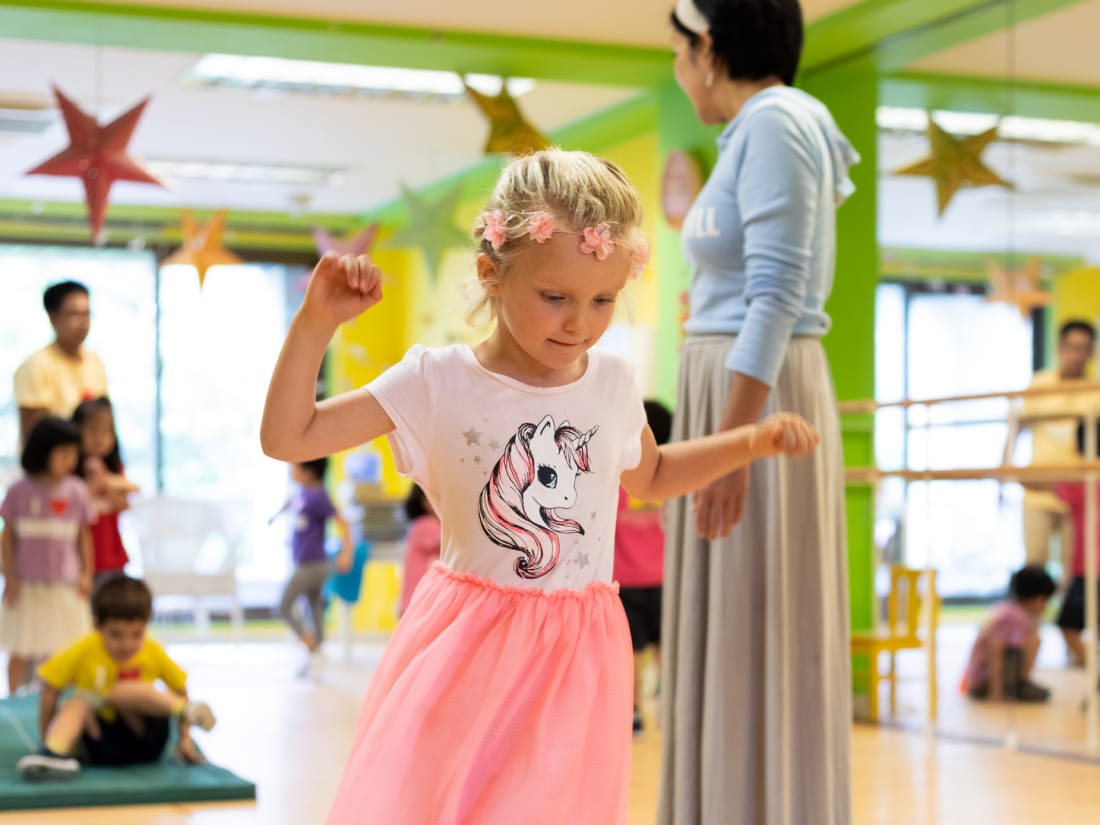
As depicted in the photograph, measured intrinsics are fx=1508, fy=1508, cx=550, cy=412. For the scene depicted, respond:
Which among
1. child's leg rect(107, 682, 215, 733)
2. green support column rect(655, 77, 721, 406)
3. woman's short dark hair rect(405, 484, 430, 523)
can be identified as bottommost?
child's leg rect(107, 682, 215, 733)

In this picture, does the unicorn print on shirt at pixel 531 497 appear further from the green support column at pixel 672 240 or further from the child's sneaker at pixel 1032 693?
the green support column at pixel 672 240

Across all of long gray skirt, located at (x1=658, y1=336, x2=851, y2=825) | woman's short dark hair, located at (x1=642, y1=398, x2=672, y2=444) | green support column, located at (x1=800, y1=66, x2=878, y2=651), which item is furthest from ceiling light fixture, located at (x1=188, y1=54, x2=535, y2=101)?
long gray skirt, located at (x1=658, y1=336, x2=851, y2=825)

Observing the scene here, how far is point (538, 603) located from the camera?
175cm

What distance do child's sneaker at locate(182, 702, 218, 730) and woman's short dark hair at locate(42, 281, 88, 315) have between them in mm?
1883

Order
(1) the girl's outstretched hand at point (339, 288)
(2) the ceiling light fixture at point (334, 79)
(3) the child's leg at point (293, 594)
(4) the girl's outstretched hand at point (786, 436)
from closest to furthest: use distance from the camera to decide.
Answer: (1) the girl's outstretched hand at point (339, 288) → (4) the girl's outstretched hand at point (786, 436) → (2) the ceiling light fixture at point (334, 79) → (3) the child's leg at point (293, 594)

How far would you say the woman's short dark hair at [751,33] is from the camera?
2.39 metres

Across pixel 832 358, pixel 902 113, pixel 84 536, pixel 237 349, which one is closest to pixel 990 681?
pixel 832 358

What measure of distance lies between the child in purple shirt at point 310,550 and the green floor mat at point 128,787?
330 centimetres

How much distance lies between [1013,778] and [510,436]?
10.6ft

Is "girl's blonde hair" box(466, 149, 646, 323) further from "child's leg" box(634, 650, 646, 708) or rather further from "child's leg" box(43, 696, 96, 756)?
"child's leg" box(634, 650, 646, 708)

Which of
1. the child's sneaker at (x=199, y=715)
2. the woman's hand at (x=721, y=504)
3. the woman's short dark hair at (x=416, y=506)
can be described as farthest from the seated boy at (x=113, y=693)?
the woman's hand at (x=721, y=504)

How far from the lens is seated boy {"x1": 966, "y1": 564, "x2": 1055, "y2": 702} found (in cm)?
523

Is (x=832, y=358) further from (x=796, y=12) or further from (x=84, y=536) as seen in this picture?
(x=796, y=12)

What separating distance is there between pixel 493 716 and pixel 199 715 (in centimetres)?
274
